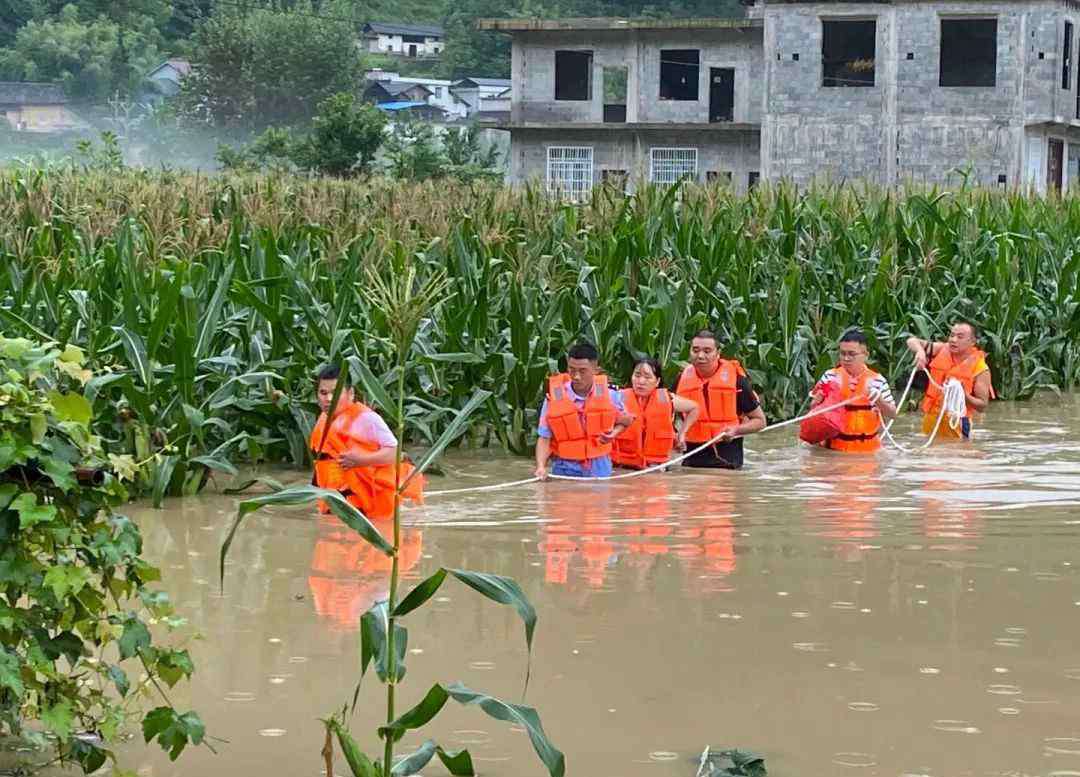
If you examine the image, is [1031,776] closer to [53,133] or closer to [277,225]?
[277,225]

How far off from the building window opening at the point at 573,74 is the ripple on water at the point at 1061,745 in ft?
142

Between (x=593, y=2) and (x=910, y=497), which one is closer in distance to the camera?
(x=910, y=497)

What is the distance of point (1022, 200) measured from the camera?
64.4ft

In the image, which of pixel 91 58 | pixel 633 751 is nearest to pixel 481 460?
pixel 633 751

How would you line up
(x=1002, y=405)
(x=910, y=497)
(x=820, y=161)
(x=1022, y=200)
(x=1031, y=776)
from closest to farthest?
(x=1031, y=776) < (x=910, y=497) < (x=1002, y=405) < (x=1022, y=200) < (x=820, y=161)

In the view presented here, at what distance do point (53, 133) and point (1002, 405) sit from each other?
56688mm

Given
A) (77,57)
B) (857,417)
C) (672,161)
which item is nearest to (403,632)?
(857,417)

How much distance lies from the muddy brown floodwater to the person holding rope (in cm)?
28

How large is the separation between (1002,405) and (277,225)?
722 cm

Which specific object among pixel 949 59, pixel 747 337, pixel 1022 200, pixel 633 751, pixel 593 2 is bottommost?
pixel 633 751

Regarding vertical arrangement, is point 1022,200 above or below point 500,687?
above

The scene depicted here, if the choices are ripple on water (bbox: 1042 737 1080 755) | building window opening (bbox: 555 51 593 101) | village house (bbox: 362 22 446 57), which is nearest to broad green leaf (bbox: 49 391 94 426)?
ripple on water (bbox: 1042 737 1080 755)

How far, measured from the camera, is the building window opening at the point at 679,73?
157ft

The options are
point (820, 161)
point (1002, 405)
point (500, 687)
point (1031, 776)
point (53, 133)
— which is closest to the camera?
point (1031, 776)
